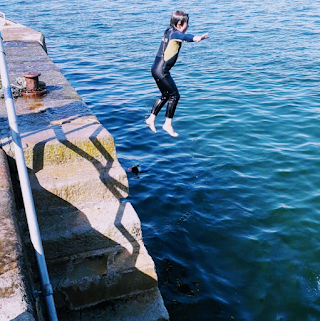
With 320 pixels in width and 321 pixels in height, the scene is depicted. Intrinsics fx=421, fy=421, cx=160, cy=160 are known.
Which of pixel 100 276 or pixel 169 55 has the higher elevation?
pixel 169 55

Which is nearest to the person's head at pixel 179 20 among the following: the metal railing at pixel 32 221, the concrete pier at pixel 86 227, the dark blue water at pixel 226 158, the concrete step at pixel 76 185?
the concrete pier at pixel 86 227

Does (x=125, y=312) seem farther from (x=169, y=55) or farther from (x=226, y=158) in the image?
(x=226, y=158)

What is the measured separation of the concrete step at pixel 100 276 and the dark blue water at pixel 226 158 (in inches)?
48.0

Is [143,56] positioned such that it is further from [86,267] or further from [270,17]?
[86,267]

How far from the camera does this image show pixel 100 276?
4.35 m

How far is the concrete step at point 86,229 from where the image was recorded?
428 centimetres

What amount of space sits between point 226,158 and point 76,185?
5.34 metres

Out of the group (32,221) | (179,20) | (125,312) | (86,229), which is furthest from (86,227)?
(179,20)

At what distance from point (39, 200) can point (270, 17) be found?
20426 mm

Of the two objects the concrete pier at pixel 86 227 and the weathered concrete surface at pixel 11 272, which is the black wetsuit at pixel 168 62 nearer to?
the concrete pier at pixel 86 227

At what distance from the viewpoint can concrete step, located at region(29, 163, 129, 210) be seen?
14.2ft

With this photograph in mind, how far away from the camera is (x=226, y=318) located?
5.39 metres

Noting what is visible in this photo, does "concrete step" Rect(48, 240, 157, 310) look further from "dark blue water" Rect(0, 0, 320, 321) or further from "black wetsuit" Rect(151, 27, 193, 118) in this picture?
"black wetsuit" Rect(151, 27, 193, 118)

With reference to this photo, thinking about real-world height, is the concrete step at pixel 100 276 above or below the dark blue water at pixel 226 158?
above
